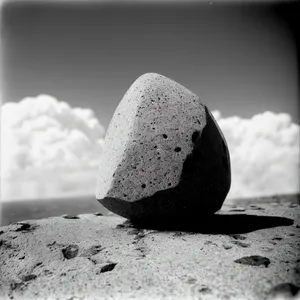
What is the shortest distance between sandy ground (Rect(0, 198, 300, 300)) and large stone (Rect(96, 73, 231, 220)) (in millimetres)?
538

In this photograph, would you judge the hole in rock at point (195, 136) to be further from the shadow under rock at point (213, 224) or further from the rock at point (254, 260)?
the rock at point (254, 260)

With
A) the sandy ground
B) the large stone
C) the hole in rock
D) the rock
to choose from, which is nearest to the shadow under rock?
the sandy ground

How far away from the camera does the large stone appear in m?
5.32

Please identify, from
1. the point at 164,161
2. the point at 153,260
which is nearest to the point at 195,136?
the point at 164,161

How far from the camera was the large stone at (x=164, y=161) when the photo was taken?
5324 millimetres

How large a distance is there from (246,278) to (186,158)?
2273 millimetres

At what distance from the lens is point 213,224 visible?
6.13 metres

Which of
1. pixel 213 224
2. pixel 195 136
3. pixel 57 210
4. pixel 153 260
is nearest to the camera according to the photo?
pixel 153 260

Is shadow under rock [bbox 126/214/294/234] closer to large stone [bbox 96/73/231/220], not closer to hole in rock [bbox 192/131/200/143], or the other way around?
large stone [bbox 96/73/231/220]

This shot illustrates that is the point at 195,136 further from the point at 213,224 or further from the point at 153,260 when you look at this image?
the point at 153,260

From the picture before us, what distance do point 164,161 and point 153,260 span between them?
68.1 inches

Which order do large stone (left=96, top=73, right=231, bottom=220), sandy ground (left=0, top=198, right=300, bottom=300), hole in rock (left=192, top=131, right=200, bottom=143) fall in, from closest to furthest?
1. sandy ground (left=0, top=198, right=300, bottom=300)
2. large stone (left=96, top=73, right=231, bottom=220)
3. hole in rock (left=192, top=131, right=200, bottom=143)

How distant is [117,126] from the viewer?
6.25 metres

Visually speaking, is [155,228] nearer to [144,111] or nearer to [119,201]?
[119,201]
